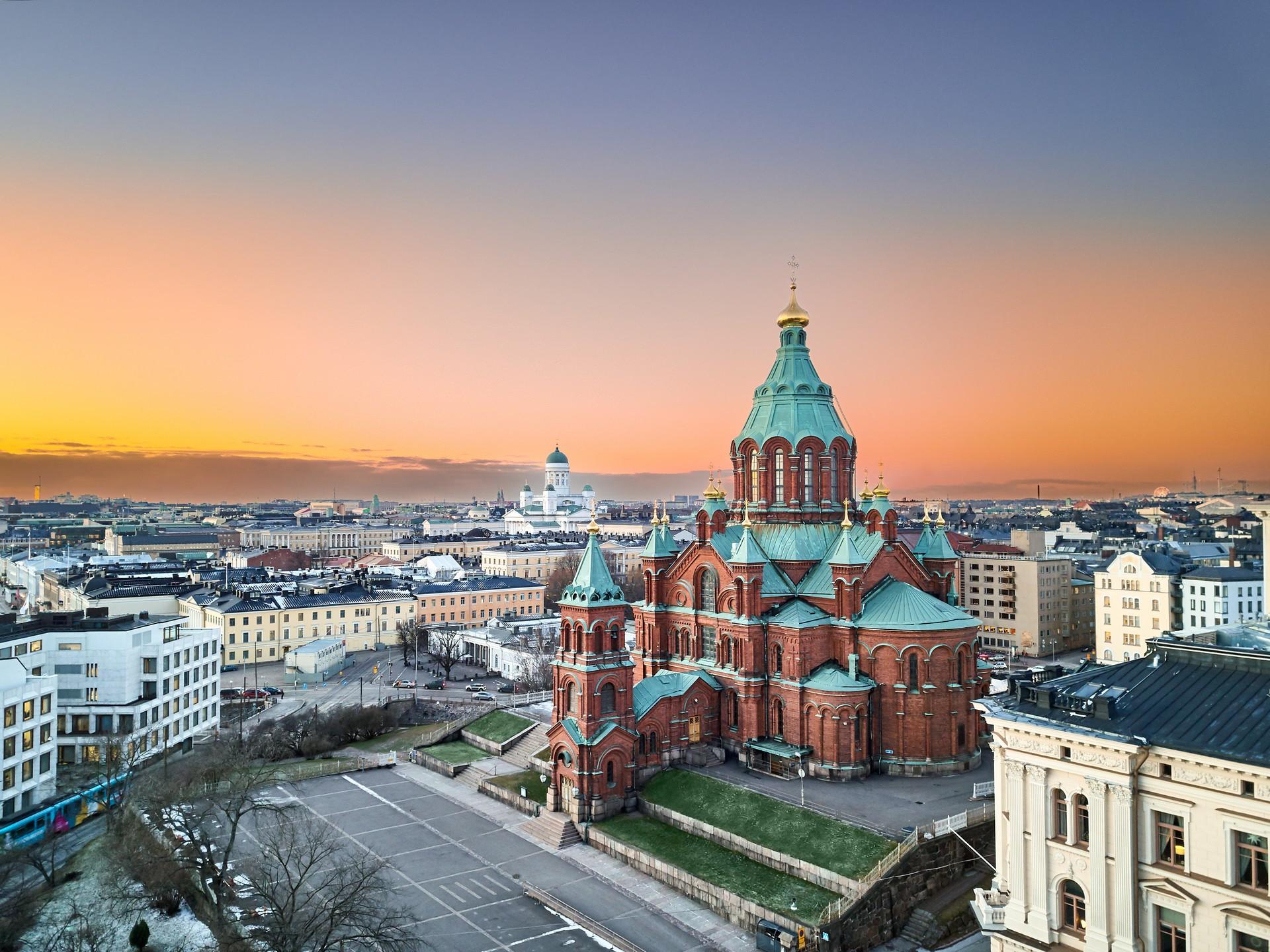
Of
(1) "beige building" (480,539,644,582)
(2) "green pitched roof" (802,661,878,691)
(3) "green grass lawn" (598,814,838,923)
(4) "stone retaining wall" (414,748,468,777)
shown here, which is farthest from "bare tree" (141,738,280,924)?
(1) "beige building" (480,539,644,582)

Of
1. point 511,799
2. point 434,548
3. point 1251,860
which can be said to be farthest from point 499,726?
point 434,548

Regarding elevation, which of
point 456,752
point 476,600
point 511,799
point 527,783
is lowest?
point 456,752

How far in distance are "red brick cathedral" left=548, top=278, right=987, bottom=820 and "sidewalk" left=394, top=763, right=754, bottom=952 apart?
274 cm

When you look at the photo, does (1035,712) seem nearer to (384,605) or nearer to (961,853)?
(961,853)

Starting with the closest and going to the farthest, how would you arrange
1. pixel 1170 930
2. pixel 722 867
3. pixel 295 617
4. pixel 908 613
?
pixel 1170 930
pixel 722 867
pixel 908 613
pixel 295 617

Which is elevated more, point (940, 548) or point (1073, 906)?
point (940, 548)

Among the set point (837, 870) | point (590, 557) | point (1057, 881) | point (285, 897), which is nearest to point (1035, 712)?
point (1057, 881)

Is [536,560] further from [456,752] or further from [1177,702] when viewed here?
[1177,702]

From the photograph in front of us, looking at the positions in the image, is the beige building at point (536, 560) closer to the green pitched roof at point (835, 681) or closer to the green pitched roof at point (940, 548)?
the green pitched roof at point (940, 548)

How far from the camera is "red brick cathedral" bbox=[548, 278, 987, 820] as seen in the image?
46594 millimetres

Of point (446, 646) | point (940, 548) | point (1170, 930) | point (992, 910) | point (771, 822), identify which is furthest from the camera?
point (446, 646)

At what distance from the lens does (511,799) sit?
164 feet

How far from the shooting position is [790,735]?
48.1 meters

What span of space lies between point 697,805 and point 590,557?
46.9 feet
